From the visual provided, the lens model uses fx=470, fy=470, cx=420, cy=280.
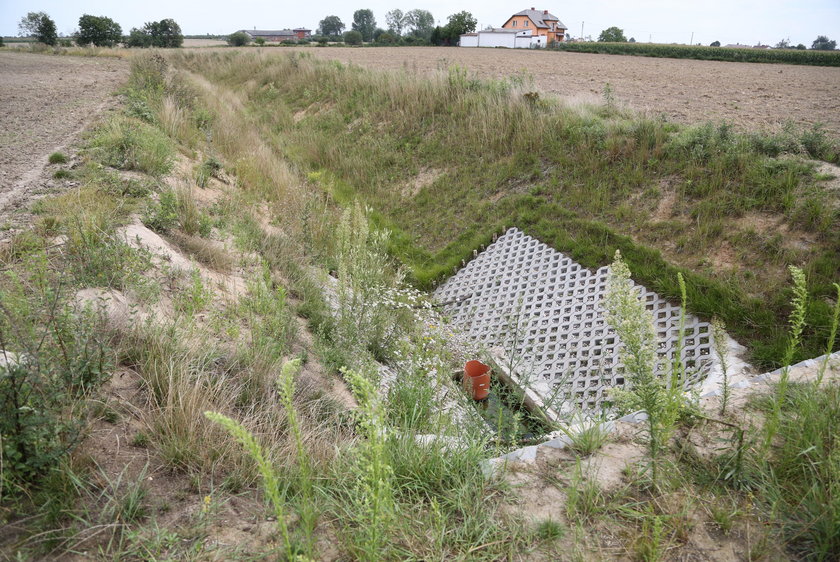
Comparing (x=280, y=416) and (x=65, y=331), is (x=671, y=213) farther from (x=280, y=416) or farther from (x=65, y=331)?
(x=65, y=331)

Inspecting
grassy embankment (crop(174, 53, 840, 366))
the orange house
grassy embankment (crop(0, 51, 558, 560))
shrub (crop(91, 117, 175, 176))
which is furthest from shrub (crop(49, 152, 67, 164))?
the orange house

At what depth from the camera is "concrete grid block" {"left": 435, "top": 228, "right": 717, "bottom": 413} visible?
19.2ft

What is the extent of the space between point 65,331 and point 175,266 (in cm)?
246

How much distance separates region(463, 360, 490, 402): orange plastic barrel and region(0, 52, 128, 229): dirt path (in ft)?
17.8

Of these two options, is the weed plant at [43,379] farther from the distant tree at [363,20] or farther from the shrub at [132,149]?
the distant tree at [363,20]

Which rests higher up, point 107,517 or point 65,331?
point 65,331

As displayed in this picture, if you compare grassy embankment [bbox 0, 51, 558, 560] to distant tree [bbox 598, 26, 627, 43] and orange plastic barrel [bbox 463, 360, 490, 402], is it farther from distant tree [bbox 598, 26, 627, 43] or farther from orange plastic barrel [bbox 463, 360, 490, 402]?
distant tree [bbox 598, 26, 627, 43]

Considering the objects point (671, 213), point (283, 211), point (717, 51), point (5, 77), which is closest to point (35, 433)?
point (283, 211)

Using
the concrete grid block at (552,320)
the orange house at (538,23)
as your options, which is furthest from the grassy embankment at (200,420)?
the orange house at (538,23)

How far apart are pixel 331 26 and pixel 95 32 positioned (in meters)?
80.4

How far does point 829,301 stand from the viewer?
541 cm

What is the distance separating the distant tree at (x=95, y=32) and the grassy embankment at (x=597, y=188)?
163 feet

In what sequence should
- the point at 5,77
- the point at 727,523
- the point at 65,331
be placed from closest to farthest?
the point at 727,523 → the point at 65,331 → the point at 5,77

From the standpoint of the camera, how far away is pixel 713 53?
1705 inches
